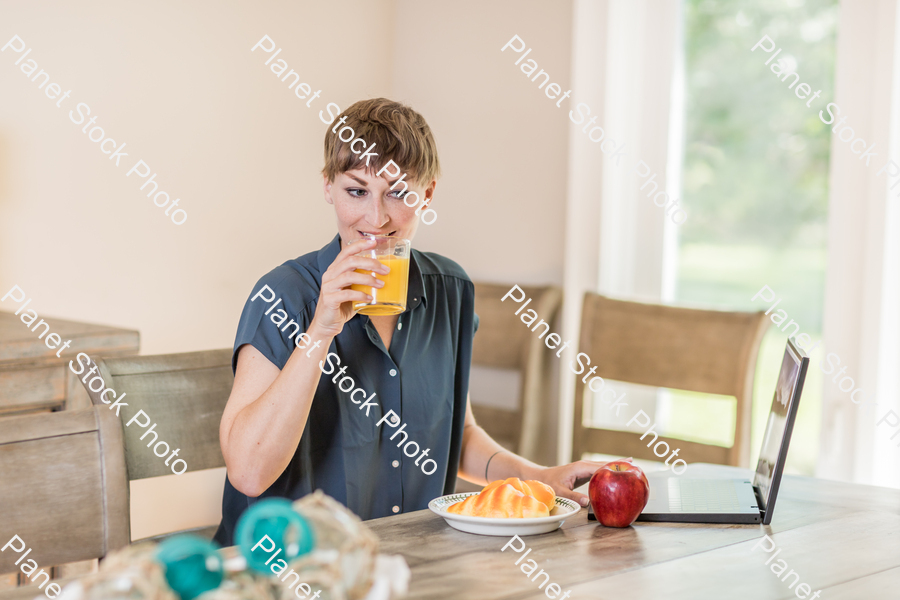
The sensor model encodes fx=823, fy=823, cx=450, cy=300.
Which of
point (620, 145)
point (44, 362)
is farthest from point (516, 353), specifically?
point (44, 362)

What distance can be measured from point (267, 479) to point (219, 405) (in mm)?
300

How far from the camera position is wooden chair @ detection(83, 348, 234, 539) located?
1.32m

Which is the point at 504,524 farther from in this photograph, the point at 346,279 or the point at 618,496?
the point at 346,279

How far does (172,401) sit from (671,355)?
4.43 ft

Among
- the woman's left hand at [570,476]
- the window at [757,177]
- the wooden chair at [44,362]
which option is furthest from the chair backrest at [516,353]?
the woman's left hand at [570,476]

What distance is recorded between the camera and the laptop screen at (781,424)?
1094 mm

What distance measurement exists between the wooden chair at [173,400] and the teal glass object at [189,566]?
68 cm

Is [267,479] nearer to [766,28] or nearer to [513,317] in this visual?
[513,317]

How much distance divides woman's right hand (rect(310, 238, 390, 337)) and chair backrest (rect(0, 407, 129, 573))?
0.35 meters

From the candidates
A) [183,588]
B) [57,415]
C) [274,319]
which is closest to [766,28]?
[274,319]

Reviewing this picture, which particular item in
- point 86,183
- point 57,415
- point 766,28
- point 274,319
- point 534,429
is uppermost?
point 766,28

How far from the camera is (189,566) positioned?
24.0 inches

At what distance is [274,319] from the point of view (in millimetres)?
1270

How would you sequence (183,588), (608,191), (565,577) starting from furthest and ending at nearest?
(608,191), (565,577), (183,588)
